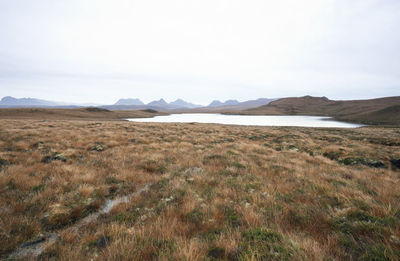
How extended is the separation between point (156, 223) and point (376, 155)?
15202 mm

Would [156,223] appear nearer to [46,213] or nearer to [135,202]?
[135,202]

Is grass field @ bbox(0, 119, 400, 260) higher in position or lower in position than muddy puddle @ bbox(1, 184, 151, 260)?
higher

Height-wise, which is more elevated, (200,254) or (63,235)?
(200,254)

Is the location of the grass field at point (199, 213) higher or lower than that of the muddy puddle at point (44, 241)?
higher

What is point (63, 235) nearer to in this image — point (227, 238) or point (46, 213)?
point (46, 213)

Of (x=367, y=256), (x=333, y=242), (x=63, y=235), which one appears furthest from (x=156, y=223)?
(x=367, y=256)

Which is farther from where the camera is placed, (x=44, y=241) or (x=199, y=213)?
(x=199, y=213)

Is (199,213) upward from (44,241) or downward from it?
upward

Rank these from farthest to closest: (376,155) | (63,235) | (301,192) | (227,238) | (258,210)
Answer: (376,155) < (301,192) < (258,210) < (63,235) < (227,238)

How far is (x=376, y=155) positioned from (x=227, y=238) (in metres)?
14.1

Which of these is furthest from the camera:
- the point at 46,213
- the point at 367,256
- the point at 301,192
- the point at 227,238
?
the point at 301,192

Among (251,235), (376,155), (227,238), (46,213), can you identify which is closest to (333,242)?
(251,235)

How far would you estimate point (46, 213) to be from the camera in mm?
3994

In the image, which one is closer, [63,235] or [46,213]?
[63,235]
